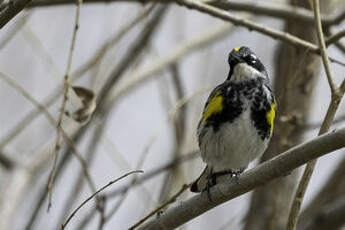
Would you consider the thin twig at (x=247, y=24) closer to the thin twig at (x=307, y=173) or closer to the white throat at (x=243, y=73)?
the white throat at (x=243, y=73)

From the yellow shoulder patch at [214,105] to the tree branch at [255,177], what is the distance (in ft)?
3.08

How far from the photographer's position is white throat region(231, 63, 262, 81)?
162 inches

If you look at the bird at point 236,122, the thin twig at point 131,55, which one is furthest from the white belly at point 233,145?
the thin twig at point 131,55

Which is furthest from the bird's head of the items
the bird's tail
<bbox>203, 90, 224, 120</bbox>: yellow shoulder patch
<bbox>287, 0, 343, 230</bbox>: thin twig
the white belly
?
<bbox>287, 0, 343, 230</bbox>: thin twig

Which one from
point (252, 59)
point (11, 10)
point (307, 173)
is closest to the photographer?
point (11, 10)

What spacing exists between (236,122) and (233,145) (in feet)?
0.48

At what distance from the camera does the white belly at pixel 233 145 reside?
3.85 metres

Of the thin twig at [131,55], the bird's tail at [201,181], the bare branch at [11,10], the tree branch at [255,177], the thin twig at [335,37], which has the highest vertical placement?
the bare branch at [11,10]

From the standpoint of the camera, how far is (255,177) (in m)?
2.71

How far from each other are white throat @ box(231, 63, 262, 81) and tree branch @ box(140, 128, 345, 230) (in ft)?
4.09

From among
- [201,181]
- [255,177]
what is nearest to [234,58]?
[201,181]

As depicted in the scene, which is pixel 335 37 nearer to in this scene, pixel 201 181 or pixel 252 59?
pixel 252 59

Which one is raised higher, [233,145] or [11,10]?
[11,10]

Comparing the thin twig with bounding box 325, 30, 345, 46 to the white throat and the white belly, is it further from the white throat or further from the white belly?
the white belly
